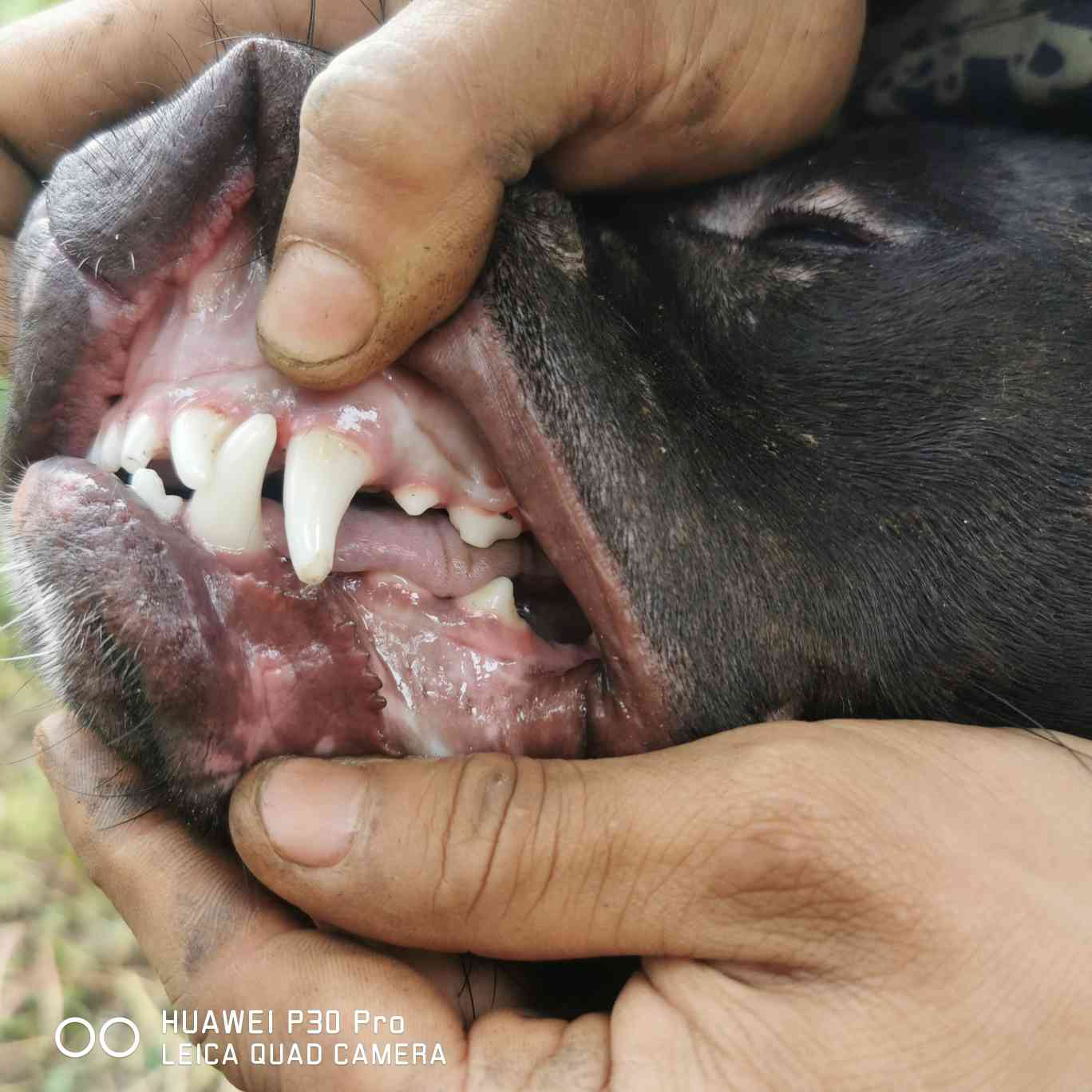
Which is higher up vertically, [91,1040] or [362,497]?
[362,497]

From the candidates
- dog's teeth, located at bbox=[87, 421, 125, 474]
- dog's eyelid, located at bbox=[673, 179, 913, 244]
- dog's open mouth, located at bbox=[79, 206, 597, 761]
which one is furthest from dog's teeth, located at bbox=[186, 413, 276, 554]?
dog's eyelid, located at bbox=[673, 179, 913, 244]

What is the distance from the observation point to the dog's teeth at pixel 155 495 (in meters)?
1.29

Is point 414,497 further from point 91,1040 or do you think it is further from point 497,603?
point 91,1040

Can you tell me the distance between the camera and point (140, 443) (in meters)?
1.33

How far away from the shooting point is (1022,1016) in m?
1.07

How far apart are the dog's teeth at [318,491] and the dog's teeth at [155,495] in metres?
0.13

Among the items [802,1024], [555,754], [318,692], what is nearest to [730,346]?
[555,754]

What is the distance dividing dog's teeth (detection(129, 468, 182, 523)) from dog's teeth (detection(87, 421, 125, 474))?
2.0 inches

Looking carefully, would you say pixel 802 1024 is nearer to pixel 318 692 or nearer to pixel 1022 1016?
pixel 1022 1016

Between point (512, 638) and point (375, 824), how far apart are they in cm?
32

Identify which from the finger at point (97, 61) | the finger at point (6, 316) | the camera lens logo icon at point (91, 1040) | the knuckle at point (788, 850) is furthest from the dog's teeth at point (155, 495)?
the camera lens logo icon at point (91, 1040)

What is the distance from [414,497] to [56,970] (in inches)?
72.8

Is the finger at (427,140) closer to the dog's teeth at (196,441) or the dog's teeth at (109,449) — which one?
the dog's teeth at (196,441)

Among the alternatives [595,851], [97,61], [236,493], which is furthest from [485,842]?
[97,61]
